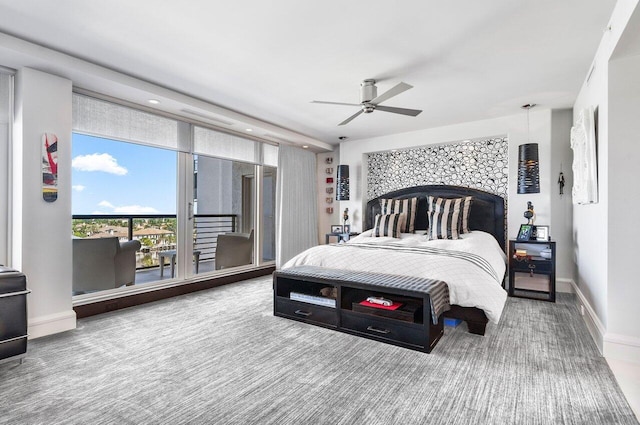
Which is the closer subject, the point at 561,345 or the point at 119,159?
the point at 561,345

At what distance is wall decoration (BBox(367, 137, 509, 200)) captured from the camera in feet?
15.1

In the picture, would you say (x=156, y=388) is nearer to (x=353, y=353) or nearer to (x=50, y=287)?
(x=353, y=353)

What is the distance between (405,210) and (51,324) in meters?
4.35

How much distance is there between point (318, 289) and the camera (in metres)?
3.42

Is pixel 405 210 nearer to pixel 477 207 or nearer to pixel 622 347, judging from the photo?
pixel 477 207

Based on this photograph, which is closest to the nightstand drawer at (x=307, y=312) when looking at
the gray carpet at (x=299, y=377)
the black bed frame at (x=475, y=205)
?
the gray carpet at (x=299, y=377)

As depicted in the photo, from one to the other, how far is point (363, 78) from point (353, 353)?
99.9 inches

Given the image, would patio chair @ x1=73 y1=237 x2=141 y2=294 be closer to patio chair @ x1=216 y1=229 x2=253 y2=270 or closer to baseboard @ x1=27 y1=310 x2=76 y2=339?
baseboard @ x1=27 y1=310 x2=76 y2=339

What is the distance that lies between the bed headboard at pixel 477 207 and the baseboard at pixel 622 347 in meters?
2.27

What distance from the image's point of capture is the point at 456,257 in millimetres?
2992

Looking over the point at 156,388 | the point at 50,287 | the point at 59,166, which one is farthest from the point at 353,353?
the point at 59,166

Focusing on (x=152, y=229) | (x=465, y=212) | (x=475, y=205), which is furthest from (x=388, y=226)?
(x=152, y=229)

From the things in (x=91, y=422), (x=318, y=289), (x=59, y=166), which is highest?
(x=59, y=166)

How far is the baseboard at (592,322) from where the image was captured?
7.87ft
